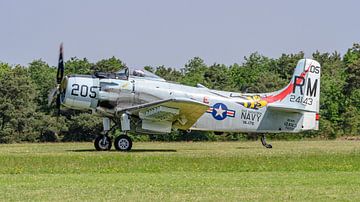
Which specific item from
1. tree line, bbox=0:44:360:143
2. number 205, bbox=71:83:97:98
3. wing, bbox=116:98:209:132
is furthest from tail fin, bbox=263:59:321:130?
tree line, bbox=0:44:360:143

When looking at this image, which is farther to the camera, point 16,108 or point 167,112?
point 16,108

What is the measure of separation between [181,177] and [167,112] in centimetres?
1212

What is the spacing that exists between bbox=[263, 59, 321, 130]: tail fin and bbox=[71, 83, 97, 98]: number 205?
773cm

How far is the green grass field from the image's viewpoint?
14633 mm

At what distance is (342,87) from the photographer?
69062mm

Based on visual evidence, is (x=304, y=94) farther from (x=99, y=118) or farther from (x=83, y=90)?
(x=99, y=118)

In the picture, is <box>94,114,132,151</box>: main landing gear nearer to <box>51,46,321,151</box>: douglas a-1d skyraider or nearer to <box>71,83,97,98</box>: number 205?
<box>51,46,321,151</box>: douglas a-1d skyraider

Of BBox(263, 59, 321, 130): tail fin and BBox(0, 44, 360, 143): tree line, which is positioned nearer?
BBox(263, 59, 321, 130): tail fin

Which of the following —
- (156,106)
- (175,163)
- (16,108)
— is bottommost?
(175,163)

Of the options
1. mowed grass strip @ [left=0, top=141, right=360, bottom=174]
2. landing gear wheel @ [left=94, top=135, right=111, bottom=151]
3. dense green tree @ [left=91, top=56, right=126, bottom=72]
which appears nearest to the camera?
mowed grass strip @ [left=0, top=141, right=360, bottom=174]

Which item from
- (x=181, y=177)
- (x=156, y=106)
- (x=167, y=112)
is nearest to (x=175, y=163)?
(x=181, y=177)

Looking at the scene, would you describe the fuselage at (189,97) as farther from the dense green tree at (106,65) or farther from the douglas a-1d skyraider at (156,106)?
the dense green tree at (106,65)

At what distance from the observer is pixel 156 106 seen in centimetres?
3028

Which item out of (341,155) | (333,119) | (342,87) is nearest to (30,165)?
(341,155)
